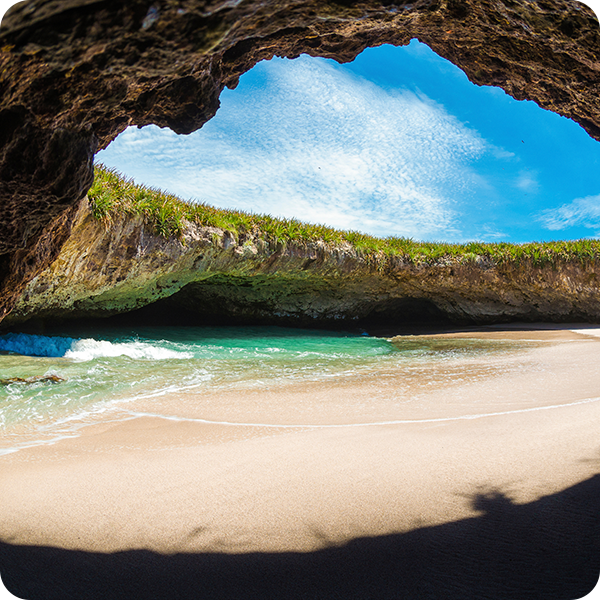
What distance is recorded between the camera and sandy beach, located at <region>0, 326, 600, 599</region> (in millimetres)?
1217

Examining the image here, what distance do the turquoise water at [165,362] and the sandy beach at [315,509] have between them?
0.94 meters

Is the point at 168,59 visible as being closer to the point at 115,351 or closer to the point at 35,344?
the point at 115,351

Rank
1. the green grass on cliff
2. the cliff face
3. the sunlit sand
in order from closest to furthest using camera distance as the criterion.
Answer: the sunlit sand
the green grass on cliff
the cliff face

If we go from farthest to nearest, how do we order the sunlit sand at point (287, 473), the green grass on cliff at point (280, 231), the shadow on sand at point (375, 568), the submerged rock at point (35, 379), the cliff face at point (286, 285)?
the cliff face at point (286, 285), the green grass on cliff at point (280, 231), the submerged rock at point (35, 379), the sunlit sand at point (287, 473), the shadow on sand at point (375, 568)

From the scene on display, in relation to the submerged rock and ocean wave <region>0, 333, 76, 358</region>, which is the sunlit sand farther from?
ocean wave <region>0, 333, 76, 358</region>

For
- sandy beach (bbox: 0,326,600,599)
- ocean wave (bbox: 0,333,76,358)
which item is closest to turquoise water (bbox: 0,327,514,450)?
ocean wave (bbox: 0,333,76,358)

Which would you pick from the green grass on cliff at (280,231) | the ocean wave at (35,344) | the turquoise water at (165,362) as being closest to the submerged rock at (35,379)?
the turquoise water at (165,362)

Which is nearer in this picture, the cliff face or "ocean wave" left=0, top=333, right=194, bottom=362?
"ocean wave" left=0, top=333, right=194, bottom=362

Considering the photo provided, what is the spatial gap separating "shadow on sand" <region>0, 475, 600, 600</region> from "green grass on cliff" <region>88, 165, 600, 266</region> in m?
5.53

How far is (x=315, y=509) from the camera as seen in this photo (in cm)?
165

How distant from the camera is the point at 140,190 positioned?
23.0 feet

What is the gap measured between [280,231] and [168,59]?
7.63 metres

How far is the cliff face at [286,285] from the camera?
6.77 m

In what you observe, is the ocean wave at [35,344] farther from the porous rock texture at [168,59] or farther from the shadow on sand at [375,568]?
the shadow on sand at [375,568]
